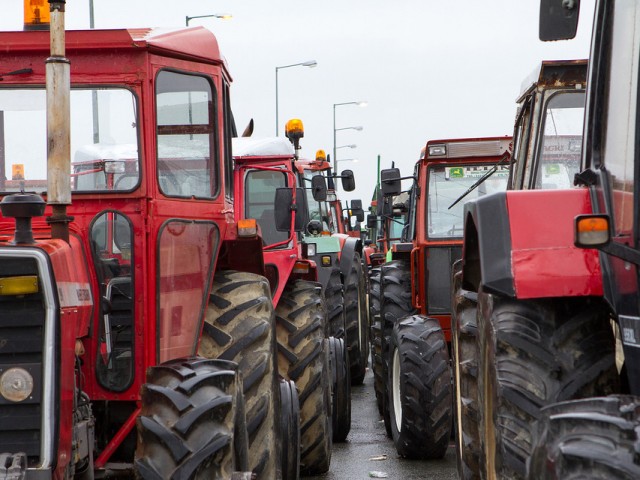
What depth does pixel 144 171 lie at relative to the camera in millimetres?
5582

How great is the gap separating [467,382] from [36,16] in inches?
114

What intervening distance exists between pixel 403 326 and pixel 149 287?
4279 mm

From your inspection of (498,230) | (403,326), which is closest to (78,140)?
(498,230)

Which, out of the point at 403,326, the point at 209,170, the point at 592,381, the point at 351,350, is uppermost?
the point at 209,170

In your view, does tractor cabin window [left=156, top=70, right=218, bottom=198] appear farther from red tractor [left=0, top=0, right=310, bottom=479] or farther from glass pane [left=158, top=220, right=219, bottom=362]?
glass pane [left=158, top=220, right=219, bottom=362]

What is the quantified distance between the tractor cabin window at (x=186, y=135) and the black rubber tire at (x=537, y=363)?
6.70 feet

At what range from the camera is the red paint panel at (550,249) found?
421cm

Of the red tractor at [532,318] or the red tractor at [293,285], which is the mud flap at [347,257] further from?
the red tractor at [532,318]

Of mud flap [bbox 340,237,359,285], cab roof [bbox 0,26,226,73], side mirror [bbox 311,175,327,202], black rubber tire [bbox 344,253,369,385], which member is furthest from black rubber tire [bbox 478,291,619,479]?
mud flap [bbox 340,237,359,285]

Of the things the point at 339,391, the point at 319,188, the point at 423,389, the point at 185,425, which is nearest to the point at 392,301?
the point at 339,391

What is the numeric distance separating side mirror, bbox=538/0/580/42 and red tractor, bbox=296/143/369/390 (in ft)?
24.3

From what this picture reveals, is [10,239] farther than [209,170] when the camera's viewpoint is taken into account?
No

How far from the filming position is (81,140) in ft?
18.6

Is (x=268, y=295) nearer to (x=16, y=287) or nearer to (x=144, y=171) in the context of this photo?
(x=144, y=171)
